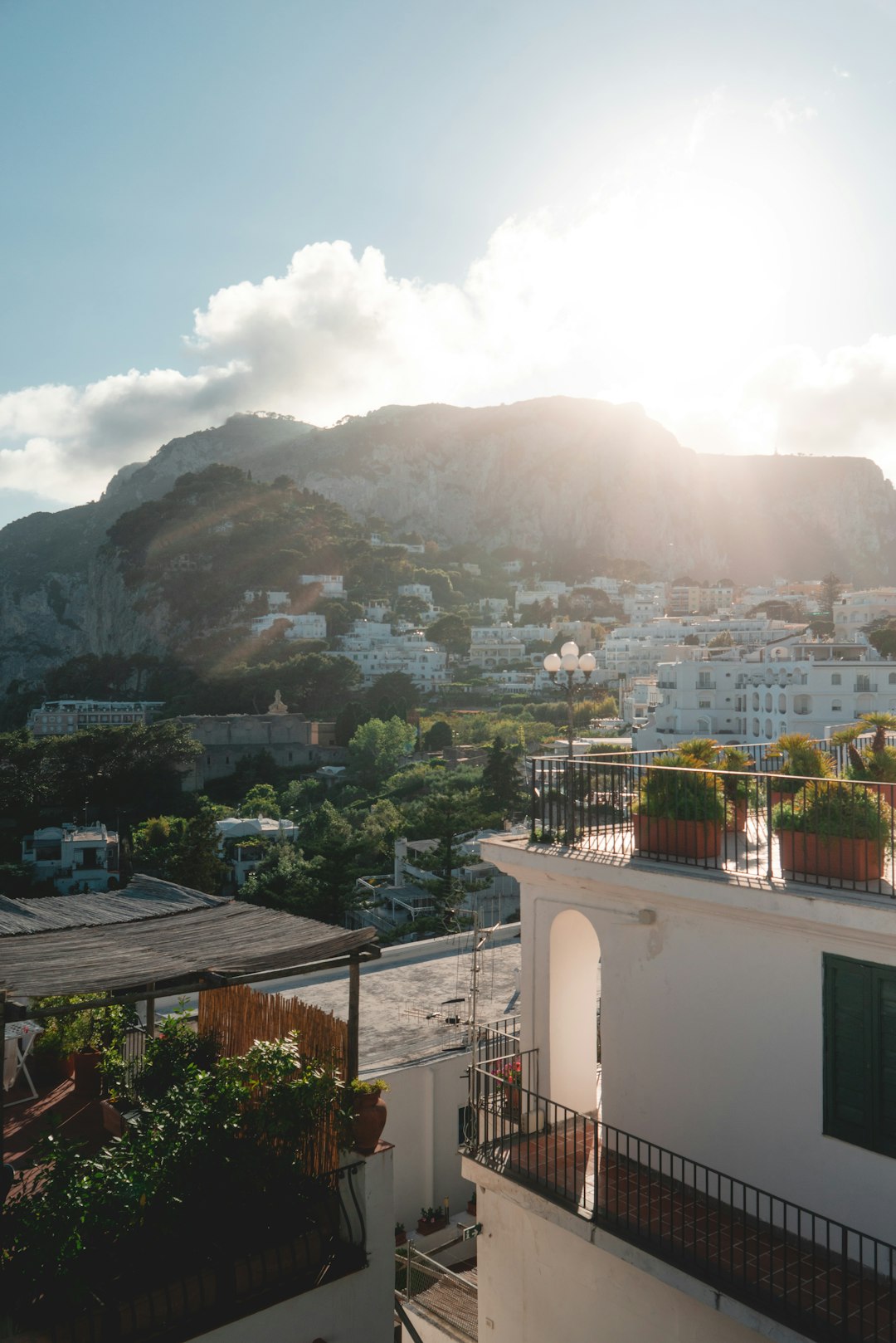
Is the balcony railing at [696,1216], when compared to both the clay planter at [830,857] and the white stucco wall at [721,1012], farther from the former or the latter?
the clay planter at [830,857]

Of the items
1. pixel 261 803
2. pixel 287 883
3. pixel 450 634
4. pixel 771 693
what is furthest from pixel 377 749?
pixel 450 634

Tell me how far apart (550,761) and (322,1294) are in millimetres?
4002

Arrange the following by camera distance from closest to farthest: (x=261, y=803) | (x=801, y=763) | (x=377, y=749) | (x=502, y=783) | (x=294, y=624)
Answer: (x=801, y=763), (x=502, y=783), (x=261, y=803), (x=377, y=749), (x=294, y=624)

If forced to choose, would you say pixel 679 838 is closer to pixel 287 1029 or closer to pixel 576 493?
pixel 287 1029

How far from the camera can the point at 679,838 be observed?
6.55 m

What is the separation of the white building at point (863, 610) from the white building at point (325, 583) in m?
57.8

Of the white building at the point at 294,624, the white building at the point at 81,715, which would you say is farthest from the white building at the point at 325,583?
the white building at the point at 81,715

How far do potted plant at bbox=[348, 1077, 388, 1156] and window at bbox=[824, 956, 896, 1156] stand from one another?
2897 millimetres

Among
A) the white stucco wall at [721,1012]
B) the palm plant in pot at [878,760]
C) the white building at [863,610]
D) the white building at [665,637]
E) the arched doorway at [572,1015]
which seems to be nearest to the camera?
the white stucco wall at [721,1012]

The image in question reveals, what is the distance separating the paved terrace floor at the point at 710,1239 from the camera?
4938 mm

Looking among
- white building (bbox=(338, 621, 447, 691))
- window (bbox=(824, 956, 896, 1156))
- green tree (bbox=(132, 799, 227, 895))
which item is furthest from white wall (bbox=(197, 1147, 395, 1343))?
white building (bbox=(338, 621, 447, 691))

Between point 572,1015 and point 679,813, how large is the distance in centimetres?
216

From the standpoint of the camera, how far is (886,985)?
5340 mm

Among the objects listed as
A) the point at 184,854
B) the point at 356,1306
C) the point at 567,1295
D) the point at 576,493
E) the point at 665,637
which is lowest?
the point at 184,854
